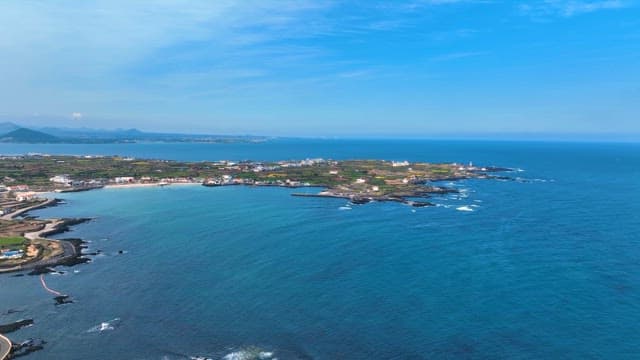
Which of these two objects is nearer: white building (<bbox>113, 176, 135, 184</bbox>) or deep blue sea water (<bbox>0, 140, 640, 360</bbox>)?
deep blue sea water (<bbox>0, 140, 640, 360</bbox>)

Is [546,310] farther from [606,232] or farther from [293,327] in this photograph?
[606,232]

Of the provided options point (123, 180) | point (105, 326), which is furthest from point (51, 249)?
point (123, 180)

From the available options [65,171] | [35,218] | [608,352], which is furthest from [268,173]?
[608,352]

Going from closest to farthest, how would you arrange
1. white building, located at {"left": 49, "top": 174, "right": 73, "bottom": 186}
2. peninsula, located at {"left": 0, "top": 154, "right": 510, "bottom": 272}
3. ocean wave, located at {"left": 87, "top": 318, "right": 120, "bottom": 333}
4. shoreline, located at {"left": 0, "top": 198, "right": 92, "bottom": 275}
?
1. ocean wave, located at {"left": 87, "top": 318, "right": 120, "bottom": 333}
2. shoreline, located at {"left": 0, "top": 198, "right": 92, "bottom": 275}
3. peninsula, located at {"left": 0, "top": 154, "right": 510, "bottom": 272}
4. white building, located at {"left": 49, "top": 174, "right": 73, "bottom": 186}

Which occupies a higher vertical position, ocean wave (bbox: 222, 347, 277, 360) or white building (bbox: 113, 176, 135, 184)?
white building (bbox: 113, 176, 135, 184)

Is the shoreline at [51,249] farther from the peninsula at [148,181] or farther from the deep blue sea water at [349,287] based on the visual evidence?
the deep blue sea water at [349,287]

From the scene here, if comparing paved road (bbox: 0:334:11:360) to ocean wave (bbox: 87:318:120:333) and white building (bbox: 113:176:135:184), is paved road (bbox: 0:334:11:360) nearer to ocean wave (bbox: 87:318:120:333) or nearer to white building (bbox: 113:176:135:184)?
ocean wave (bbox: 87:318:120:333)

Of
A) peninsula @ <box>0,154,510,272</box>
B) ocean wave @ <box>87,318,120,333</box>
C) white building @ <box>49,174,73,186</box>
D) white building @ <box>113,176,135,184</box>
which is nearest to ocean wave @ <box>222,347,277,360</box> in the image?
ocean wave @ <box>87,318,120,333</box>
